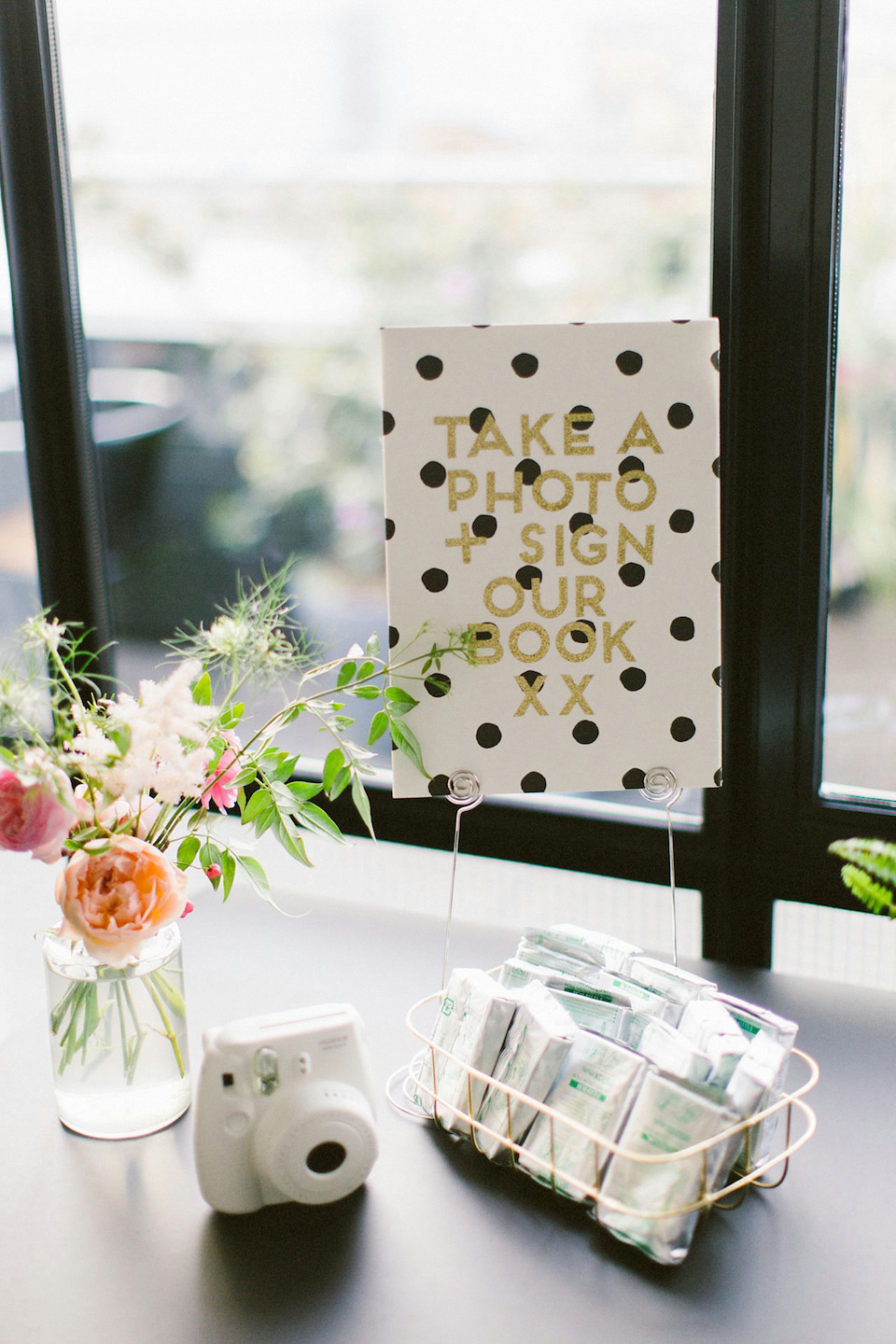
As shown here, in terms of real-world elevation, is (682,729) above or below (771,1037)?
above

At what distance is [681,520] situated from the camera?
3.58 feet

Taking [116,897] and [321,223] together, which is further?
[321,223]

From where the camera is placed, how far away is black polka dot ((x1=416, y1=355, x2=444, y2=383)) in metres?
1.06

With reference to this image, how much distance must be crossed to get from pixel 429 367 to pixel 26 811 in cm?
52

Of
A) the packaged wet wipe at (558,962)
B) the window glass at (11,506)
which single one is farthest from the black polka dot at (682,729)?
the window glass at (11,506)

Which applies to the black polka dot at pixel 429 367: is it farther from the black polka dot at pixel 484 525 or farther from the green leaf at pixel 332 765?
the green leaf at pixel 332 765

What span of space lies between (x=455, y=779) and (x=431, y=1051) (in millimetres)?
248

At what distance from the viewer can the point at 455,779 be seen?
110 cm

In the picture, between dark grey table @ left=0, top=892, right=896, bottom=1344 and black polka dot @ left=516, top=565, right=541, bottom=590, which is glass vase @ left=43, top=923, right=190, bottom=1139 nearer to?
dark grey table @ left=0, top=892, right=896, bottom=1344

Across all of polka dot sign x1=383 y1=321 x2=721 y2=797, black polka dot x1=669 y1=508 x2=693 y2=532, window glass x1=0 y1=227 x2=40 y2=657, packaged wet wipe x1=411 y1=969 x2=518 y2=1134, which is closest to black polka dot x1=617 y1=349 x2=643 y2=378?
polka dot sign x1=383 y1=321 x2=721 y2=797

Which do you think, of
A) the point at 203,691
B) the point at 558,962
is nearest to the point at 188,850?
the point at 203,691

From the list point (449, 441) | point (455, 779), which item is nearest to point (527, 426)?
point (449, 441)

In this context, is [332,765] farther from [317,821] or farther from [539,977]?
[539,977]

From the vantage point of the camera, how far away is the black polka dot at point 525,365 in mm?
1070
